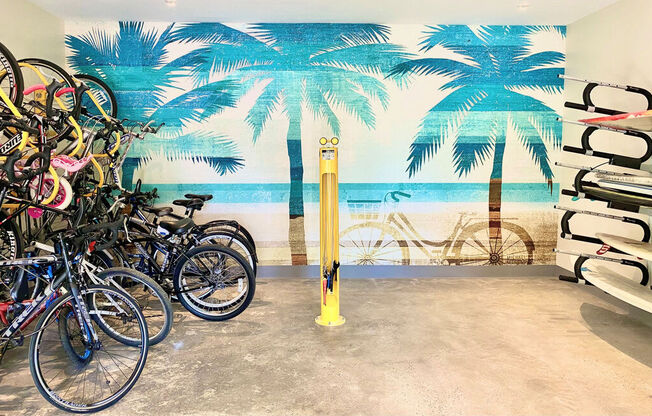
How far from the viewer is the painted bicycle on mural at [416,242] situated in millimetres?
4969

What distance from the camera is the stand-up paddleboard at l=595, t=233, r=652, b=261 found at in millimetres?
3113

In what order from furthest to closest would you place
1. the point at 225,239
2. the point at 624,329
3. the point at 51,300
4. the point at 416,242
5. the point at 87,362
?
the point at 416,242 < the point at 225,239 < the point at 624,329 < the point at 87,362 < the point at 51,300

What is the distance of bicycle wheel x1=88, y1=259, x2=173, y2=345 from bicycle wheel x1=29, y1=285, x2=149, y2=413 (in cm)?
8

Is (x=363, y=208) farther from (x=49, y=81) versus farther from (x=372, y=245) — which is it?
(x=49, y=81)

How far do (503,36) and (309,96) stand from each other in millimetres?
2119

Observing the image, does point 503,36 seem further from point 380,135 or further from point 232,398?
point 232,398

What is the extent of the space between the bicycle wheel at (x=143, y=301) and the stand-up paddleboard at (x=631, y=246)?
10.1ft

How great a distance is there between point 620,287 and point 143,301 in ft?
12.3

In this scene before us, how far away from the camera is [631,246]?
10.9 ft

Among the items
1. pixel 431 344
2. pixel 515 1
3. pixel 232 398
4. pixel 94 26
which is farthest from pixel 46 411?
pixel 515 1

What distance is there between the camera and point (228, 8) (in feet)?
13.8

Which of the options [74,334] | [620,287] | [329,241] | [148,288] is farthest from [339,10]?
[74,334]

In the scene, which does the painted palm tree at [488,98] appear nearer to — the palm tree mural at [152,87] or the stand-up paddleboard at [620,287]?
the stand-up paddleboard at [620,287]

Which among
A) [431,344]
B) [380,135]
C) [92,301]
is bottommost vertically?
[431,344]
